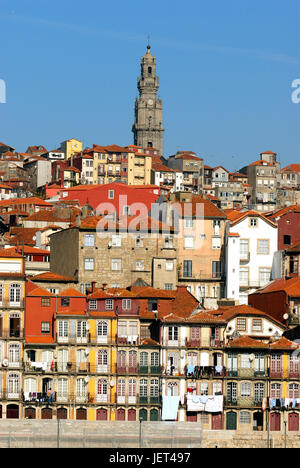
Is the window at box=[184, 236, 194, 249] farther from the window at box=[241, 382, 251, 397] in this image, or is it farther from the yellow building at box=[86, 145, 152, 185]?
the yellow building at box=[86, 145, 152, 185]

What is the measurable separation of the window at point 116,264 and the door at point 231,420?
61.6ft

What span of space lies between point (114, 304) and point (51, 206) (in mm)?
60714

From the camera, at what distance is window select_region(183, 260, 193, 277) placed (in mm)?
103019

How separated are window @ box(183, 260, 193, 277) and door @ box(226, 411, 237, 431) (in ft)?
64.2

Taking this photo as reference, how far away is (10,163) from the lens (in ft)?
623

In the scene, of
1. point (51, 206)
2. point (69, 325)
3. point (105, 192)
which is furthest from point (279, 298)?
point (51, 206)

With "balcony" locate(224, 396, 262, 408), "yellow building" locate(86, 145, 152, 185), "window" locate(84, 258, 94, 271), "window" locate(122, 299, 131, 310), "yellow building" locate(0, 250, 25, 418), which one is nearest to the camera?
"yellow building" locate(0, 250, 25, 418)

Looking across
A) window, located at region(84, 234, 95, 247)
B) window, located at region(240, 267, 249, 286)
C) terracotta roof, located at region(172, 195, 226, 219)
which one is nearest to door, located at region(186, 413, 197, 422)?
window, located at region(84, 234, 95, 247)

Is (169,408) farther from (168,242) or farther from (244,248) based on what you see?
(244,248)

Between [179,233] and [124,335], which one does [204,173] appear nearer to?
[179,233]

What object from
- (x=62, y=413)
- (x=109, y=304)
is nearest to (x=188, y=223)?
(x=109, y=304)

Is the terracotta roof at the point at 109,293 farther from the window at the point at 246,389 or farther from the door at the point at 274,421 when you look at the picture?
the door at the point at 274,421

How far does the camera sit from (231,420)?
8531cm

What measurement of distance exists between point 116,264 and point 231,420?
63.7 feet
